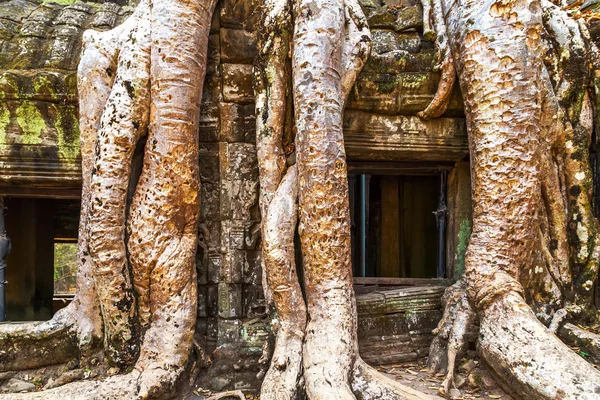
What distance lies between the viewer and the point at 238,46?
2.49 m

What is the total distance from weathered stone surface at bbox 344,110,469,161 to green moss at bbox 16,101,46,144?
192 centimetres

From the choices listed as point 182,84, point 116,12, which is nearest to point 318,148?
point 182,84

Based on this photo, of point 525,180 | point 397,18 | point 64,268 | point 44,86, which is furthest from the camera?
point 64,268

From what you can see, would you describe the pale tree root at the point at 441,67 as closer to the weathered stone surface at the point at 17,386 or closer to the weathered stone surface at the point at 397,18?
the weathered stone surface at the point at 397,18

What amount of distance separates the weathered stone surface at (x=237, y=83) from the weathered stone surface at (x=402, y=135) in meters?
0.65

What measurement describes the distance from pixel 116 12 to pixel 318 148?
1909 mm

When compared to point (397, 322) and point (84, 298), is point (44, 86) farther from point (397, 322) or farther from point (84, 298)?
point (397, 322)

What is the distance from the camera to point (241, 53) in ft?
8.18

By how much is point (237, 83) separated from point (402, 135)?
1119 millimetres

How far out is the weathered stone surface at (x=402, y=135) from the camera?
261 centimetres

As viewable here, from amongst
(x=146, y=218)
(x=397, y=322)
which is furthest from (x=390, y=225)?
(x=146, y=218)

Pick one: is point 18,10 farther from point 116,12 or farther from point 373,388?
point 373,388

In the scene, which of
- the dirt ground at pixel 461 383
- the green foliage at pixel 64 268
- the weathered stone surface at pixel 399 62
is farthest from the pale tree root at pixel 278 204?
the green foliage at pixel 64 268

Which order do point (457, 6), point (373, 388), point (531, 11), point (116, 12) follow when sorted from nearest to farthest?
point (373, 388) → point (531, 11) → point (457, 6) → point (116, 12)
